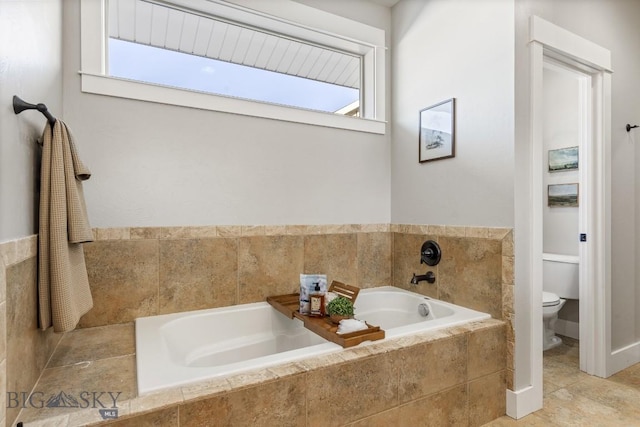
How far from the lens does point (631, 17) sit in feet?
8.00

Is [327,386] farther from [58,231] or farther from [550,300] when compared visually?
[550,300]

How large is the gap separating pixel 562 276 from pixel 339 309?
2.25 meters

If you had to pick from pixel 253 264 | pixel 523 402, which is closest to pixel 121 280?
pixel 253 264

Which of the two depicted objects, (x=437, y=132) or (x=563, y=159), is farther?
(x=563, y=159)

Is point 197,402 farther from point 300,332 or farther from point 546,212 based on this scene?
point 546,212

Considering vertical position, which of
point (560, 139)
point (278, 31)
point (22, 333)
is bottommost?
point (22, 333)

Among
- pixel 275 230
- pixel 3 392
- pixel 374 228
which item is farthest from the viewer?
pixel 374 228

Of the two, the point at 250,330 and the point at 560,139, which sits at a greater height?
the point at 560,139

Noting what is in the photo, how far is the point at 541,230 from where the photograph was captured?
6.23 ft

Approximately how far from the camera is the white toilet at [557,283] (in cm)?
275

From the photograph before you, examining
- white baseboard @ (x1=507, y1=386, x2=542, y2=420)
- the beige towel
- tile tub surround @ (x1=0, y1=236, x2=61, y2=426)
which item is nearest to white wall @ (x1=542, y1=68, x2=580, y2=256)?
white baseboard @ (x1=507, y1=386, x2=542, y2=420)

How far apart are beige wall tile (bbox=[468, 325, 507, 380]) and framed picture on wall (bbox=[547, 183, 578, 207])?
6.22 ft

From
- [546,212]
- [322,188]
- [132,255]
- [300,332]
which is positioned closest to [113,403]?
[132,255]

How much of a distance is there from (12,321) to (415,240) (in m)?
2.28
